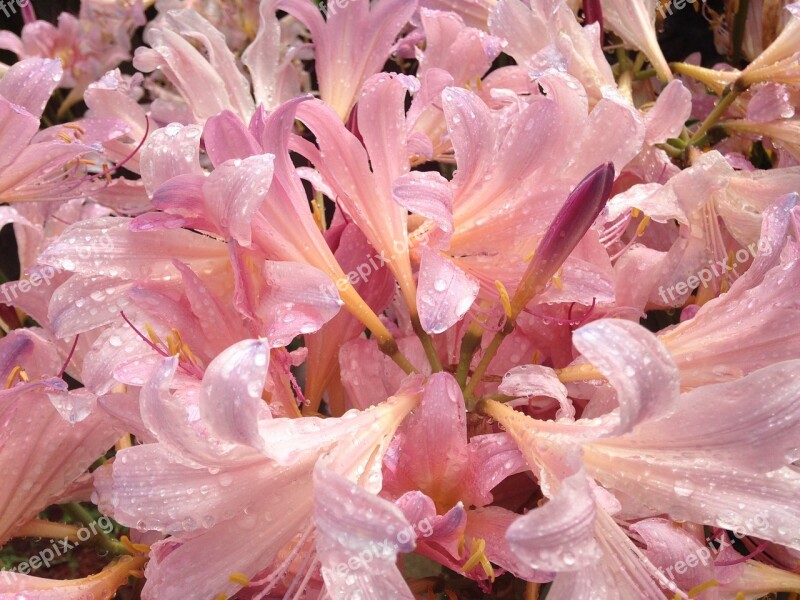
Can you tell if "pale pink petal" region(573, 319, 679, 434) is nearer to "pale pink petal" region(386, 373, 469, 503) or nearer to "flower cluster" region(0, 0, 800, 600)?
"flower cluster" region(0, 0, 800, 600)

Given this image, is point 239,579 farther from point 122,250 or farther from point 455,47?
point 455,47

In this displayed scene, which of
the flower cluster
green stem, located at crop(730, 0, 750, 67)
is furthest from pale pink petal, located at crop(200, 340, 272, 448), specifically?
green stem, located at crop(730, 0, 750, 67)

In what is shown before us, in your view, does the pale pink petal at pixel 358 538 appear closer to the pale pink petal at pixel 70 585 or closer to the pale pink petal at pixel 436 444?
the pale pink petal at pixel 436 444

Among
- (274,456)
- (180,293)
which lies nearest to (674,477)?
(274,456)

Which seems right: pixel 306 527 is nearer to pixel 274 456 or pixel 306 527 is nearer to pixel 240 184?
pixel 274 456

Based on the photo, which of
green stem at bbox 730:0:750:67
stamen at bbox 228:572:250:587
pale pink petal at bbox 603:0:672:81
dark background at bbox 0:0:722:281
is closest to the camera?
stamen at bbox 228:572:250:587

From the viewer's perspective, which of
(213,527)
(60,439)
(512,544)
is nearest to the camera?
(512,544)
